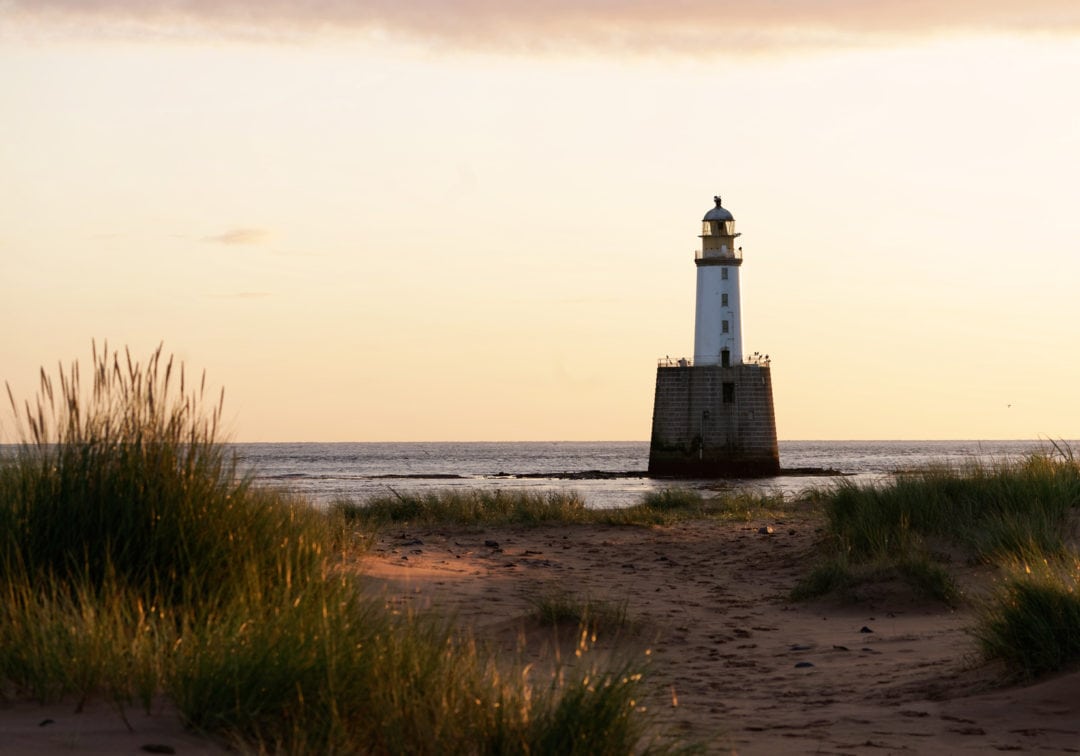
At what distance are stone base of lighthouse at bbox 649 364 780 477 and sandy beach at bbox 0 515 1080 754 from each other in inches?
1506

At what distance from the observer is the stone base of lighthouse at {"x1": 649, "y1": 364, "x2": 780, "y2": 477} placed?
54.8 metres

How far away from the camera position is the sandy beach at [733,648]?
5.86m

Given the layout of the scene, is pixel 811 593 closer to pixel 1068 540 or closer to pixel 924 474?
pixel 1068 540

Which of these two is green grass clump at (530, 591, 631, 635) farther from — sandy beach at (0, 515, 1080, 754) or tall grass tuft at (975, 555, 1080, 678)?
tall grass tuft at (975, 555, 1080, 678)

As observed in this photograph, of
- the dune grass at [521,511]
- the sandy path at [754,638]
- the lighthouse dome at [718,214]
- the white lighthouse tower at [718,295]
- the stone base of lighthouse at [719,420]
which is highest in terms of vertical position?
the lighthouse dome at [718,214]

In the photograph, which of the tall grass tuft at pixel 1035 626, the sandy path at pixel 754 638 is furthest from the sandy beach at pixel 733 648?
the tall grass tuft at pixel 1035 626

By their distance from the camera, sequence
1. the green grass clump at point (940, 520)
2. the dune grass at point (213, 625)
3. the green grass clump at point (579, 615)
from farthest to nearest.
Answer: the green grass clump at point (940, 520) → the green grass clump at point (579, 615) → the dune grass at point (213, 625)

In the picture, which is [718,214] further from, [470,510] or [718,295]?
[470,510]

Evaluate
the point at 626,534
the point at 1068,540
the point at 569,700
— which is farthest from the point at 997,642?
the point at 626,534

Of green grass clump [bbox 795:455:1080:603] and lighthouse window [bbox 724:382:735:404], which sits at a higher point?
lighthouse window [bbox 724:382:735:404]

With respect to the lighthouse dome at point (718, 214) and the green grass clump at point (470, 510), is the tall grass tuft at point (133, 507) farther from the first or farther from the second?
the lighthouse dome at point (718, 214)

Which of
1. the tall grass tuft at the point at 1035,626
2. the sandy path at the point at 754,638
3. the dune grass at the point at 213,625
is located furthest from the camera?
the tall grass tuft at the point at 1035,626

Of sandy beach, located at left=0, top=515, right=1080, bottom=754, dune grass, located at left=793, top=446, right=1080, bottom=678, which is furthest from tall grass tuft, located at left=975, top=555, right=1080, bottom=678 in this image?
dune grass, located at left=793, top=446, right=1080, bottom=678

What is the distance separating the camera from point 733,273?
53.1 m
